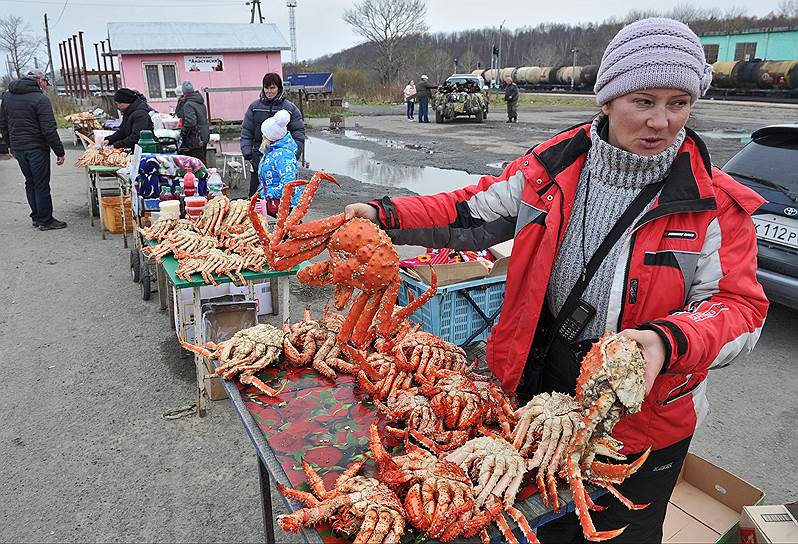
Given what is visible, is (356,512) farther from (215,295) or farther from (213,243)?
(215,295)

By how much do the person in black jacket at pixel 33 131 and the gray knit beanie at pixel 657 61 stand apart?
944 centimetres

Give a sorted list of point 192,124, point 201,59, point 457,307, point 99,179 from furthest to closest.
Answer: point 201,59 → point 192,124 → point 99,179 → point 457,307

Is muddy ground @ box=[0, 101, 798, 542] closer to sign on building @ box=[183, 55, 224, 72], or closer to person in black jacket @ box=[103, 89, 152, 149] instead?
person in black jacket @ box=[103, 89, 152, 149]

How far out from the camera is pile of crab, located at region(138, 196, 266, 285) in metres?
4.38

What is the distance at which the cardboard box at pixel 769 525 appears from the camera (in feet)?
7.98

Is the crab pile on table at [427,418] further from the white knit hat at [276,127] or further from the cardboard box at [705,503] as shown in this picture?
the white knit hat at [276,127]

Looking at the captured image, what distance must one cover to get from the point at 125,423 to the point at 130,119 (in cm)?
630

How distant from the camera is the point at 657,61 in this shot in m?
1.76

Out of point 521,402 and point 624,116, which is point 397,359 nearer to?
point 521,402

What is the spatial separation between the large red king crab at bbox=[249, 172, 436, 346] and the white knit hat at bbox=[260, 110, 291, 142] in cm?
463

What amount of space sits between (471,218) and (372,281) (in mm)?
487

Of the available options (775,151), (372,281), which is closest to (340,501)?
(372,281)

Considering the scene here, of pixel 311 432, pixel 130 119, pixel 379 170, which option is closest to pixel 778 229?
pixel 311 432

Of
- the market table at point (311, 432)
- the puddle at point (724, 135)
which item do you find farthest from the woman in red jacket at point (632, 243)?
the puddle at point (724, 135)
